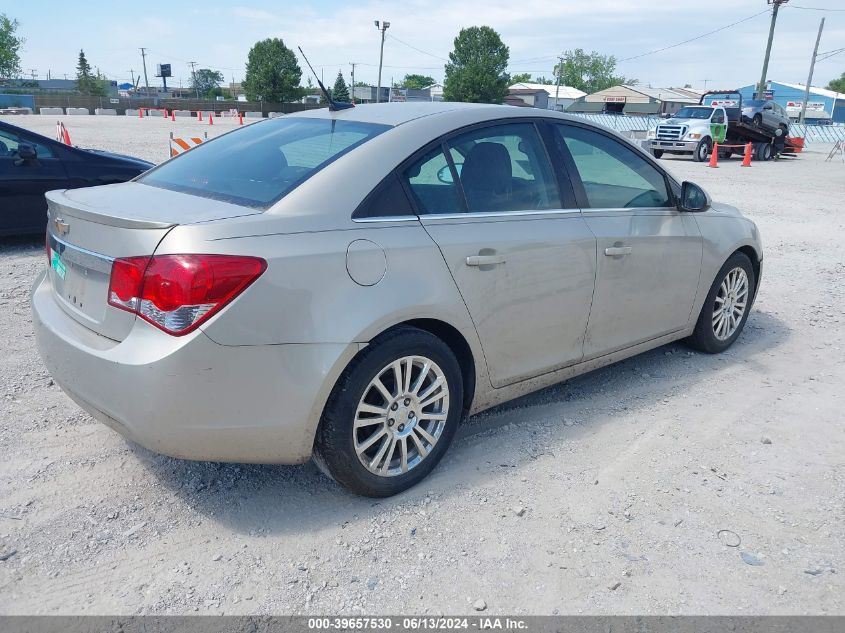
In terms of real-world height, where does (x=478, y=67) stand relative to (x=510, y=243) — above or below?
above

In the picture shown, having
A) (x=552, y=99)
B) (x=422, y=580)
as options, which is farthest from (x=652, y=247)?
(x=552, y=99)

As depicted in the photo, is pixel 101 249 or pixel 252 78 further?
pixel 252 78

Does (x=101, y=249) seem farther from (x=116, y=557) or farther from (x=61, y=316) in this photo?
(x=116, y=557)

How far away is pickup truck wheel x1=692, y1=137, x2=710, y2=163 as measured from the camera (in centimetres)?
2543

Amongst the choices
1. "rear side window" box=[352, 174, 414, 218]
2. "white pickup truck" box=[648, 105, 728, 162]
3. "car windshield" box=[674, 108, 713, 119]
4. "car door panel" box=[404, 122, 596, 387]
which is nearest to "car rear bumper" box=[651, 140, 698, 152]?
"white pickup truck" box=[648, 105, 728, 162]

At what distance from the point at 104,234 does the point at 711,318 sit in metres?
3.91

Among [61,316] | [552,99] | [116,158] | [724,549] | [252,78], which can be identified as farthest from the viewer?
[552,99]

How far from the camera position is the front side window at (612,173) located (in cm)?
387

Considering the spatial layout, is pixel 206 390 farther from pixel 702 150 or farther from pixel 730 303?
pixel 702 150

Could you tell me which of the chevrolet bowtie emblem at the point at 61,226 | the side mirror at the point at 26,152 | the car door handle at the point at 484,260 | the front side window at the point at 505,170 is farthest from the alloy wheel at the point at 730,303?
the side mirror at the point at 26,152

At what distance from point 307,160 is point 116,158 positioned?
5746mm

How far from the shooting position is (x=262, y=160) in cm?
329

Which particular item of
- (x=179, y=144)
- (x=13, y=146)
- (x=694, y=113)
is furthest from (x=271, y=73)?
(x=13, y=146)

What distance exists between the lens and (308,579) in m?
2.57
